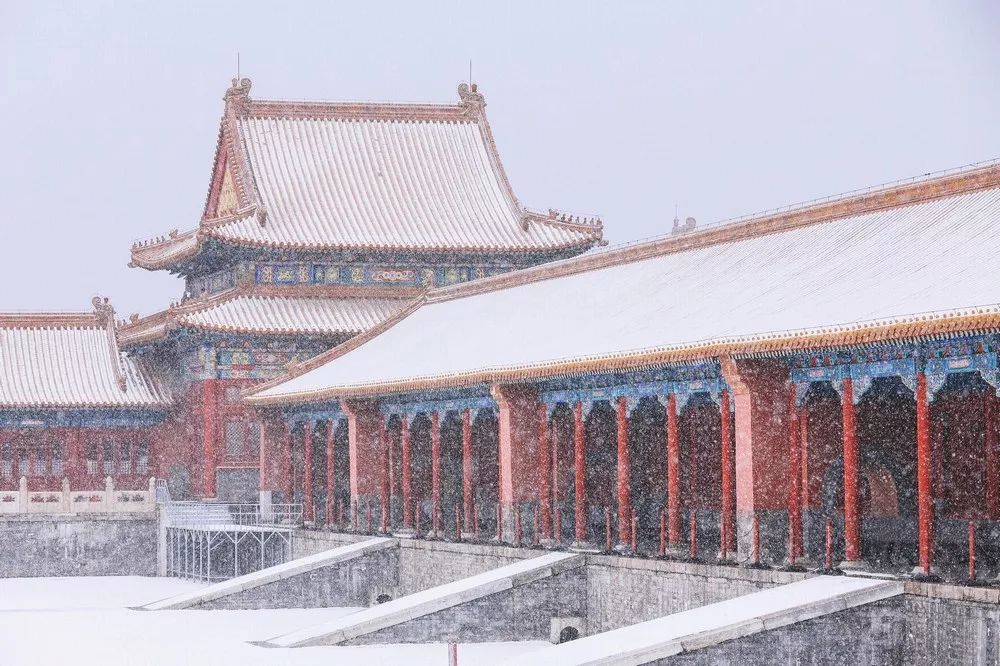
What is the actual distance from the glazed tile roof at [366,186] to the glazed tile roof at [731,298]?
9.44m

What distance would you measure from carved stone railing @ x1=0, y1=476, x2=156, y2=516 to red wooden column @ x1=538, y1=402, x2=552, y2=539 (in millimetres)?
18225

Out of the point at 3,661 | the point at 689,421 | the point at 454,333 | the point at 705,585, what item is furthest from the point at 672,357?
the point at 454,333

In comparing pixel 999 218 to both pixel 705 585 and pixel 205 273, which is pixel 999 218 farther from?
pixel 205 273

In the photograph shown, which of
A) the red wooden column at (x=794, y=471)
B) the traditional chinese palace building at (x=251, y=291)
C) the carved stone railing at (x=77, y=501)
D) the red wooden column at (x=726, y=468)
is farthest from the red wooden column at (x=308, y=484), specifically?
the red wooden column at (x=794, y=471)

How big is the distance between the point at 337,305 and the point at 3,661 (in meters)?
26.0

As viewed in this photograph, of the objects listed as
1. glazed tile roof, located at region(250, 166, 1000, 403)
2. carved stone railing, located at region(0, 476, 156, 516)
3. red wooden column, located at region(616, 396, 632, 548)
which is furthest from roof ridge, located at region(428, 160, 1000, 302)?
carved stone railing, located at region(0, 476, 156, 516)

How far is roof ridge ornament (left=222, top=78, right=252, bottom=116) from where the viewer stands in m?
62.1

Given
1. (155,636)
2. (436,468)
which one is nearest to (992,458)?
(436,468)

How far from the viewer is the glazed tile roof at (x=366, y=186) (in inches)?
2315

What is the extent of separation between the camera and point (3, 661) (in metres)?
32.9

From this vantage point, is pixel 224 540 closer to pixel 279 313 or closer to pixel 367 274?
pixel 279 313

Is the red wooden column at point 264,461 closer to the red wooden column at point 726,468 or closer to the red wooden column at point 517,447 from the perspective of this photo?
the red wooden column at point 517,447

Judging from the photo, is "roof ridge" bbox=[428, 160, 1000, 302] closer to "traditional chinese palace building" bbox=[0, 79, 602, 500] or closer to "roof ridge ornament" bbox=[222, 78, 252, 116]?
"traditional chinese palace building" bbox=[0, 79, 602, 500]

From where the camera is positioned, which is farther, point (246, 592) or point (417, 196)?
point (417, 196)
